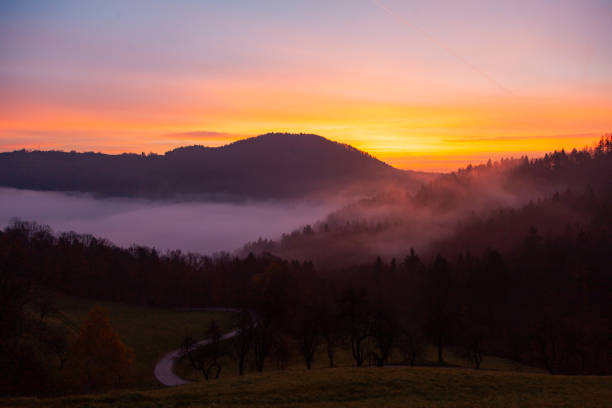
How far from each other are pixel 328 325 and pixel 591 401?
91.7 feet

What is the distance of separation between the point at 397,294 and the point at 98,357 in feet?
236

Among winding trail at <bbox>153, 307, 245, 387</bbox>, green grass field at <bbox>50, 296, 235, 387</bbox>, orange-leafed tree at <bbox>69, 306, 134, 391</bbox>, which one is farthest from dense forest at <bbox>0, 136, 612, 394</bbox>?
winding trail at <bbox>153, 307, 245, 387</bbox>

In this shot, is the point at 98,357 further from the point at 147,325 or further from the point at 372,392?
the point at 147,325

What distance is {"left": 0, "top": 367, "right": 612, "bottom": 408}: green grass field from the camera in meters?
20.2

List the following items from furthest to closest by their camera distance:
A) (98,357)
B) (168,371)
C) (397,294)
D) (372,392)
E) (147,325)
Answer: (397,294) < (147,325) < (168,371) < (98,357) < (372,392)

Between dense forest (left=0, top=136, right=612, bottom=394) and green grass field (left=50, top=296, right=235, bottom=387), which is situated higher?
dense forest (left=0, top=136, right=612, bottom=394)

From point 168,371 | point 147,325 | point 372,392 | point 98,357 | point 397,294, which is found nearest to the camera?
point 372,392

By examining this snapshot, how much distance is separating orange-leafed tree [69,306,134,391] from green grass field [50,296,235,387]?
385 inches

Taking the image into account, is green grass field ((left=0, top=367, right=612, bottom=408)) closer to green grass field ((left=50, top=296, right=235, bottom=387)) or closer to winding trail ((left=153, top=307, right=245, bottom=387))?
winding trail ((left=153, top=307, right=245, bottom=387))

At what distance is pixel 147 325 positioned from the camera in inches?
2977

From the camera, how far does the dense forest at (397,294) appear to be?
105ft

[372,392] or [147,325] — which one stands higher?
[372,392]

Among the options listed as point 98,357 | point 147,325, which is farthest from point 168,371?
point 147,325

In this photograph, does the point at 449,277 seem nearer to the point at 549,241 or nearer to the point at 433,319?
the point at 433,319
